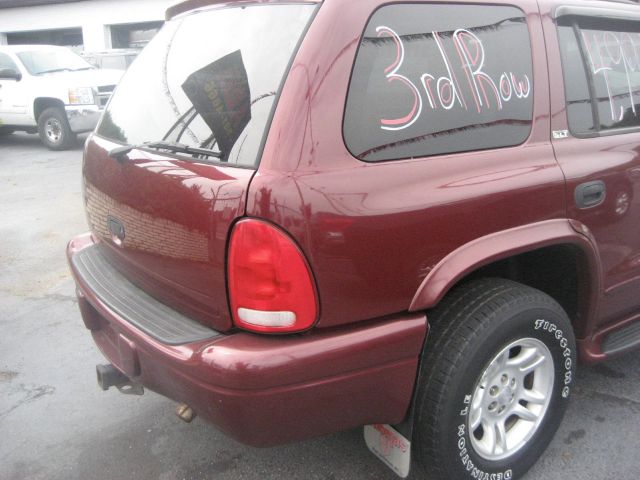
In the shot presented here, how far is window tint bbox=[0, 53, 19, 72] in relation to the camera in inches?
432

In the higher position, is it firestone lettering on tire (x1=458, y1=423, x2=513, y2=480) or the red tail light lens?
the red tail light lens

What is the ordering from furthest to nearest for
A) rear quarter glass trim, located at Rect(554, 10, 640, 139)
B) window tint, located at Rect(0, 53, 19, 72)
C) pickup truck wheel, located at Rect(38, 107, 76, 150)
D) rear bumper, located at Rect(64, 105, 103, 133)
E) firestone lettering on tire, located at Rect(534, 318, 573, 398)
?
window tint, located at Rect(0, 53, 19, 72)
pickup truck wheel, located at Rect(38, 107, 76, 150)
rear bumper, located at Rect(64, 105, 103, 133)
rear quarter glass trim, located at Rect(554, 10, 640, 139)
firestone lettering on tire, located at Rect(534, 318, 573, 398)

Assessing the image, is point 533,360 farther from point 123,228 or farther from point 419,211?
point 123,228

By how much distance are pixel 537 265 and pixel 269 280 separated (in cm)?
129

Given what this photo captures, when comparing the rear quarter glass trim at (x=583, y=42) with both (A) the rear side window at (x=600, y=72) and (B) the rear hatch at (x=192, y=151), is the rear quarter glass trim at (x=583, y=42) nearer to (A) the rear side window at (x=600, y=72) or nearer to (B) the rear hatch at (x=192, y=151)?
(A) the rear side window at (x=600, y=72)

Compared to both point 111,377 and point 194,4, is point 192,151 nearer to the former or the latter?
point 194,4

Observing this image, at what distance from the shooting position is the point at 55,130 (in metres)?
10.9

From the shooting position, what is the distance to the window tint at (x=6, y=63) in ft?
36.0

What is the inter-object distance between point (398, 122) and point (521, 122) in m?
0.59

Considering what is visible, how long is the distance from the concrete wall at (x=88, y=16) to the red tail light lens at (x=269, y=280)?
20.1 m

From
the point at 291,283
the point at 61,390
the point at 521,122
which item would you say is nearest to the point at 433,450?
the point at 291,283

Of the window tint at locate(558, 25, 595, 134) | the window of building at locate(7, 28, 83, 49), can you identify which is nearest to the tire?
the window tint at locate(558, 25, 595, 134)

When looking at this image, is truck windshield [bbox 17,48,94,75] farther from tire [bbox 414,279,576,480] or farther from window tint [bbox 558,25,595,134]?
tire [bbox 414,279,576,480]

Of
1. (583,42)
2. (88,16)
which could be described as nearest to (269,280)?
(583,42)
